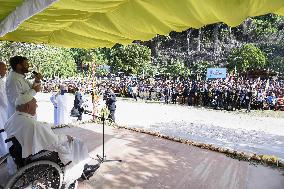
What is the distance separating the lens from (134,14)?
14.9 feet

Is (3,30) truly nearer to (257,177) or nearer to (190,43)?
(257,177)

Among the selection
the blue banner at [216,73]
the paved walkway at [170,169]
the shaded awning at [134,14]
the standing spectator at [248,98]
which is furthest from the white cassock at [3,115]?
the blue banner at [216,73]

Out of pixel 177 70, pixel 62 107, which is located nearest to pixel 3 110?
pixel 62 107

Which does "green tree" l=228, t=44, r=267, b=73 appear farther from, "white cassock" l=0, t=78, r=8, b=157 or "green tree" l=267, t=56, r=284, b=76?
"white cassock" l=0, t=78, r=8, b=157

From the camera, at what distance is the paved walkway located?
5.49 m

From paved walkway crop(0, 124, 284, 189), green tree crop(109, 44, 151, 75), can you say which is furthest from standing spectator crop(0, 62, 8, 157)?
green tree crop(109, 44, 151, 75)

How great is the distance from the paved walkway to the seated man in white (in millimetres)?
993

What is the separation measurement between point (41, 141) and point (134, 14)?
7.14 feet

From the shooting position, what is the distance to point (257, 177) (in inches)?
237

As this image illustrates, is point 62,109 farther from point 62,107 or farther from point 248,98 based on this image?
point 248,98

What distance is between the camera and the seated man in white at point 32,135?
4184mm

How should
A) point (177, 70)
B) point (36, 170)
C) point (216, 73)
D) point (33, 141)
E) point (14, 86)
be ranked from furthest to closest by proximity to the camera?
point (177, 70) < point (216, 73) < point (14, 86) < point (36, 170) < point (33, 141)

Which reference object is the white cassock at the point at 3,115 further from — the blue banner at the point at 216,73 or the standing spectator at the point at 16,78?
the blue banner at the point at 216,73

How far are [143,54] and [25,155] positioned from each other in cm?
3116
